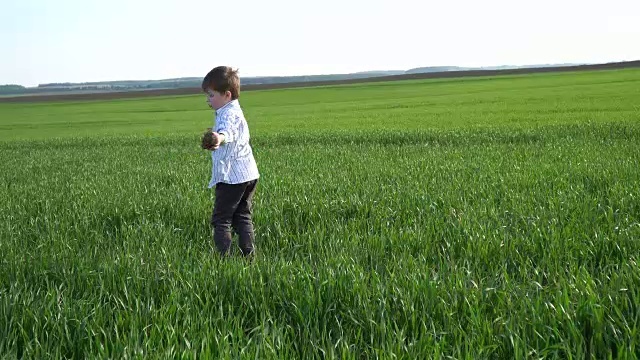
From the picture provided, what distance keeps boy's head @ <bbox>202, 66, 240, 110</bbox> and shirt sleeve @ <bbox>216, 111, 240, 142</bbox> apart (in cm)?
12

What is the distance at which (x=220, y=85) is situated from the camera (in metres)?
4.77

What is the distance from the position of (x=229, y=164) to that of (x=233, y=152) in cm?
10

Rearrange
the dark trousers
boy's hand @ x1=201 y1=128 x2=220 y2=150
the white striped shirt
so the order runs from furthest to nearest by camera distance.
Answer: the dark trousers < the white striped shirt < boy's hand @ x1=201 y1=128 x2=220 y2=150

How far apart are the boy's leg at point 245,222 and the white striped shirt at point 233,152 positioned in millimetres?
201

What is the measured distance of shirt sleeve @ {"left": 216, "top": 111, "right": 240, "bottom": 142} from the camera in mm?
4746

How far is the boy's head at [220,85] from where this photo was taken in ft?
15.6

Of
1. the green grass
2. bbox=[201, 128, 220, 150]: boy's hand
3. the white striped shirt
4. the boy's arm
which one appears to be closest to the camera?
the green grass

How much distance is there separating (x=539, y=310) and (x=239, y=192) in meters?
2.78

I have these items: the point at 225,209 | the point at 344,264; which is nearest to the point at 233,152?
the point at 225,209

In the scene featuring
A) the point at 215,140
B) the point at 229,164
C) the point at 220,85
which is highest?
the point at 220,85

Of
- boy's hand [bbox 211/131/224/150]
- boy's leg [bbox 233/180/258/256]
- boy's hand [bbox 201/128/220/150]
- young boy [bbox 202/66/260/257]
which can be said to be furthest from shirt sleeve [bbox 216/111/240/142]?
boy's leg [bbox 233/180/258/256]

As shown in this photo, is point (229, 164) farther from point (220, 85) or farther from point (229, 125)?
point (220, 85)

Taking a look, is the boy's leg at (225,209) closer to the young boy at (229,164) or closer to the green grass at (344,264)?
the young boy at (229,164)

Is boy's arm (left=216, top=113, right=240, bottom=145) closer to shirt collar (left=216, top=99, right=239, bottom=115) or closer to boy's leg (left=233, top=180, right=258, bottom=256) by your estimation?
shirt collar (left=216, top=99, right=239, bottom=115)
